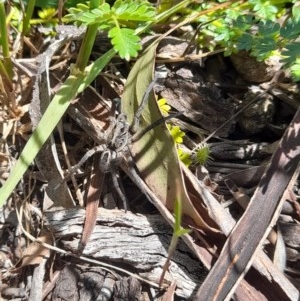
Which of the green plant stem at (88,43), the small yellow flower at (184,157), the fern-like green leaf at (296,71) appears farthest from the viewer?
the small yellow flower at (184,157)

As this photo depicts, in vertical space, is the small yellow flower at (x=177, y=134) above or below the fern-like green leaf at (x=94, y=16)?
below

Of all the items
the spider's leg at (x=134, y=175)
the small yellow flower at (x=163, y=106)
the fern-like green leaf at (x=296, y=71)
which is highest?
the fern-like green leaf at (x=296, y=71)

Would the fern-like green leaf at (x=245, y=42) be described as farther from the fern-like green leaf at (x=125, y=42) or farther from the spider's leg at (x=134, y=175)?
the spider's leg at (x=134, y=175)

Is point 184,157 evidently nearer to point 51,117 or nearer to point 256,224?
point 256,224

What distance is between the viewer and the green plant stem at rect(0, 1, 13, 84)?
5.47 feet

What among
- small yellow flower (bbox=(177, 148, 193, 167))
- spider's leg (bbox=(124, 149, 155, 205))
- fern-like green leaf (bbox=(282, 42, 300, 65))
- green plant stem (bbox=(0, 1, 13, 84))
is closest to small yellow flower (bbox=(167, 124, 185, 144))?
small yellow flower (bbox=(177, 148, 193, 167))

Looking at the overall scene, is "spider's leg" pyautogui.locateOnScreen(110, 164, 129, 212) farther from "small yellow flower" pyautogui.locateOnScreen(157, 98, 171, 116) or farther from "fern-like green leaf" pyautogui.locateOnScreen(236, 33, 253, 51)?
"fern-like green leaf" pyautogui.locateOnScreen(236, 33, 253, 51)

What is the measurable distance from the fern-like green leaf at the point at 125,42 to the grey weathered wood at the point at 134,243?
18.7 inches

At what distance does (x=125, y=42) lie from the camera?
59.5 inches

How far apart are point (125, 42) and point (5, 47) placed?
1.45 feet

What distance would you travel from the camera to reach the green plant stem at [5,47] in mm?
1666

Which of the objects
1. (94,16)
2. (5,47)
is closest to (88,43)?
(94,16)

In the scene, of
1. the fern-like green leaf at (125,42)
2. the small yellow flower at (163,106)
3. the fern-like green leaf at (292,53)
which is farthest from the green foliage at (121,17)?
the fern-like green leaf at (292,53)

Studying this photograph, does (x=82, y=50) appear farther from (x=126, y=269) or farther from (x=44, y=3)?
(x=126, y=269)
